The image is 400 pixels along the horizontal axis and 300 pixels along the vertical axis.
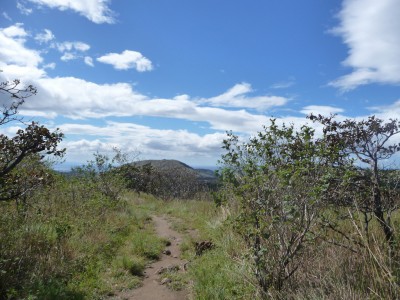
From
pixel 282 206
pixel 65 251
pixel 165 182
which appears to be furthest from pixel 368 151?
pixel 165 182

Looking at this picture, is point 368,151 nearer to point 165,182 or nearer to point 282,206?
point 282,206

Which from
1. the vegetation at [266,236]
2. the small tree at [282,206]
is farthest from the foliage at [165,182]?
the small tree at [282,206]

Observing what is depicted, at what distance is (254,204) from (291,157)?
37.1 inches

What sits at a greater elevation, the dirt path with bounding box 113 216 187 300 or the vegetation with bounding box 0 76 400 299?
the vegetation with bounding box 0 76 400 299

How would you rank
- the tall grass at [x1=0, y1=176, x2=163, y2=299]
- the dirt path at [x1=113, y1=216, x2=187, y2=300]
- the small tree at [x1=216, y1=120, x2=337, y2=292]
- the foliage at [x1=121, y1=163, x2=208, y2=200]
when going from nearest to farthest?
the small tree at [x1=216, y1=120, x2=337, y2=292] → the tall grass at [x1=0, y1=176, x2=163, y2=299] → the dirt path at [x1=113, y1=216, x2=187, y2=300] → the foliage at [x1=121, y1=163, x2=208, y2=200]

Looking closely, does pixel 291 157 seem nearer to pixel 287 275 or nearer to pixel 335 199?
pixel 335 199

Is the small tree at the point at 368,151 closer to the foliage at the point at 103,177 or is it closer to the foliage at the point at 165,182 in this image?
the foliage at the point at 103,177

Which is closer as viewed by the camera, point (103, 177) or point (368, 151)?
point (368, 151)

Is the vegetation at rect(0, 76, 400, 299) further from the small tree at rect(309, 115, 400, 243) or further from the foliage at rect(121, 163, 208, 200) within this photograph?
the foliage at rect(121, 163, 208, 200)

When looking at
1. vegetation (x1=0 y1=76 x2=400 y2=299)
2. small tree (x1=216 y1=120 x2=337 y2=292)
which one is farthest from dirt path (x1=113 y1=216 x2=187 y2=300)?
small tree (x1=216 y1=120 x2=337 y2=292)

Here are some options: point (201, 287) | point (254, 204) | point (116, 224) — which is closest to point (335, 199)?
point (254, 204)

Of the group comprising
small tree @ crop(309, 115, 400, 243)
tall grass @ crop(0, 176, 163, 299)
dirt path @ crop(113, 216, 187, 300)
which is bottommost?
dirt path @ crop(113, 216, 187, 300)

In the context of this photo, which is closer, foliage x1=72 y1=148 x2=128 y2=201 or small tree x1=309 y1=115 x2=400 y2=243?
small tree x1=309 y1=115 x2=400 y2=243

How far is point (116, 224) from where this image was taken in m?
10.2
